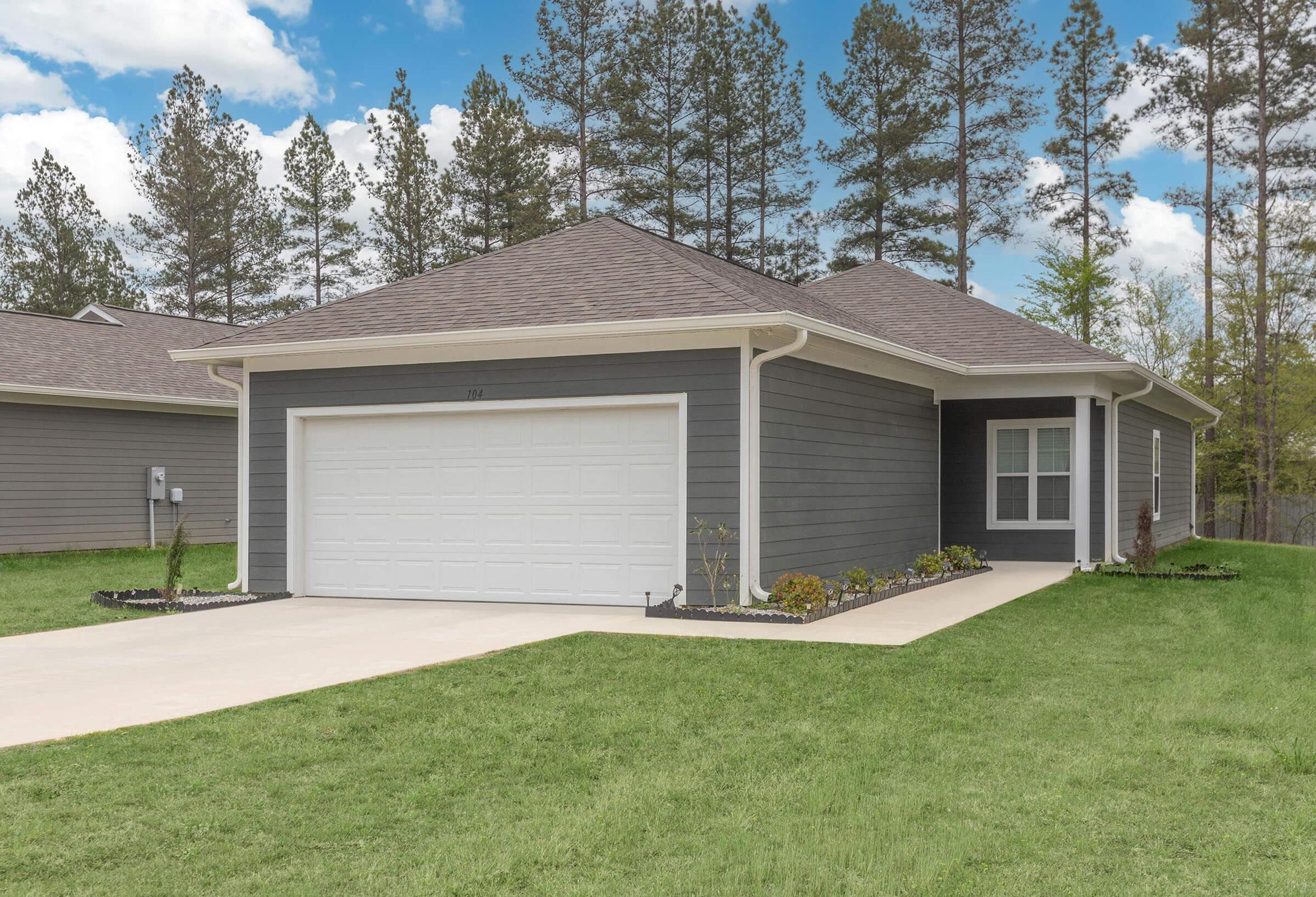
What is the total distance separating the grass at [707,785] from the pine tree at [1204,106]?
76.8 ft

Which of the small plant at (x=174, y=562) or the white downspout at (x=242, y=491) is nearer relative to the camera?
the small plant at (x=174, y=562)

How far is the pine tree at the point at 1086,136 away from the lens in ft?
96.7

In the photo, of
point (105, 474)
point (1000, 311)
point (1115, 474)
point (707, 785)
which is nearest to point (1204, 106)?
point (1000, 311)

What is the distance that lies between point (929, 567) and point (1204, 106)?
66.0ft

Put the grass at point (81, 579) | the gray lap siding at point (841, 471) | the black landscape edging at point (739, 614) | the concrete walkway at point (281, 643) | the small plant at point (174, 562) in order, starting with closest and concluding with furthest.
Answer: the concrete walkway at point (281, 643) → the black landscape edging at point (739, 614) → the grass at point (81, 579) → the gray lap siding at point (841, 471) → the small plant at point (174, 562)

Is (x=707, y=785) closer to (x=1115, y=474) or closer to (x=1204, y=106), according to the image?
(x=1115, y=474)

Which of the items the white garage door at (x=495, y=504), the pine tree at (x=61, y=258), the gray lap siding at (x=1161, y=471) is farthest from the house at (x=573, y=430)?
the pine tree at (x=61, y=258)

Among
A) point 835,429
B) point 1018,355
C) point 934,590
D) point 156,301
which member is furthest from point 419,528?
point 156,301

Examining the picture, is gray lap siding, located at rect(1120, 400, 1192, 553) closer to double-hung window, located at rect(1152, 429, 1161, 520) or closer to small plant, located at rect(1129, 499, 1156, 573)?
double-hung window, located at rect(1152, 429, 1161, 520)

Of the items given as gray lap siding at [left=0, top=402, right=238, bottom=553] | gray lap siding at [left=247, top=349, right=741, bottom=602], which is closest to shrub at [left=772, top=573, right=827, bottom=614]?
gray lap siding at [left=247, top=349, right=741, bottom=602]

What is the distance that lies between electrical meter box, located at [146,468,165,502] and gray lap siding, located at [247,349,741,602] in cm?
786

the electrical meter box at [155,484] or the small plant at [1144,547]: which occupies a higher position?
the electrical meter box at [155,484]

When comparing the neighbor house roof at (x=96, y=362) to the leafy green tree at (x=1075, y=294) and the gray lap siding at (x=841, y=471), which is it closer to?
the gray lap siding at (x=841, y=471)

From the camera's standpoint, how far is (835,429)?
12.0 metres
